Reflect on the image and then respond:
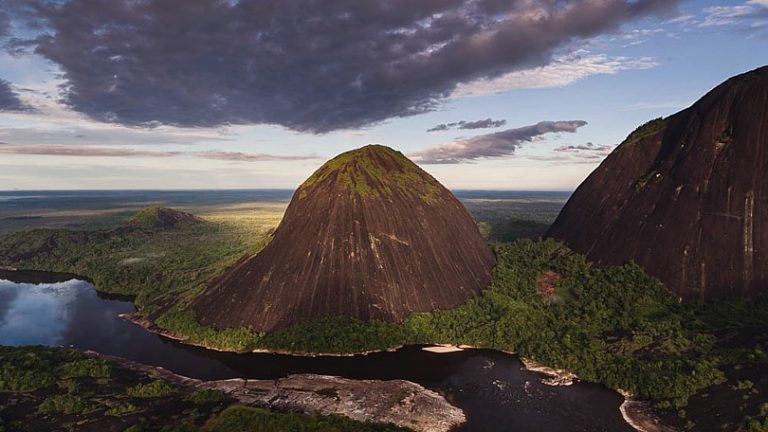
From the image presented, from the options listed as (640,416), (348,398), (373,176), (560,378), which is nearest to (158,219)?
(373,176)

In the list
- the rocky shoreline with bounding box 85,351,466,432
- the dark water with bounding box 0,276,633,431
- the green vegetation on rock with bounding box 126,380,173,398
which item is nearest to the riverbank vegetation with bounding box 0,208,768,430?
the dark water with bounding box 0,276,633,431

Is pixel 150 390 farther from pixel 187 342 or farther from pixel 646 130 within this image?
pixel 646 130

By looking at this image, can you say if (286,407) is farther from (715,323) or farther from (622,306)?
(715,323)

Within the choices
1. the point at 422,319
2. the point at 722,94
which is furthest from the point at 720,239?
the point at 422,319

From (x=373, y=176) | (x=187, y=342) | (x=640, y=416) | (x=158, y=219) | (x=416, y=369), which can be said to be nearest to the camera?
(x=640, y=416)

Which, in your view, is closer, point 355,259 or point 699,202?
point 699,202

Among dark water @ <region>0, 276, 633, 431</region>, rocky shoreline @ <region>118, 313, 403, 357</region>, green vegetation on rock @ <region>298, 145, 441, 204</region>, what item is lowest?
dark water @ <region>0, 276, 633, 431</region>

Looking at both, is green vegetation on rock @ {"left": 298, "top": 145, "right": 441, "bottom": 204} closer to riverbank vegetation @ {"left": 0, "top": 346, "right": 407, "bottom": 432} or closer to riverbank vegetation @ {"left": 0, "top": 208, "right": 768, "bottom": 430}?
riverbank vegetation @ {"left": 0, "top": 208, "right": 768, "bottom": 430}
